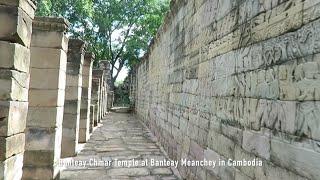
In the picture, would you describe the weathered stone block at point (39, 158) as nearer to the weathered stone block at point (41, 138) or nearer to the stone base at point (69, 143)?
the weathered stone block at point (41, 138)

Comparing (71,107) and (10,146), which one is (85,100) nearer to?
(71,107)

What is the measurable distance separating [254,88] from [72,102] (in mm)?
5128

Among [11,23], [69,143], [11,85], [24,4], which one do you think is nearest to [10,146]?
[11,85]

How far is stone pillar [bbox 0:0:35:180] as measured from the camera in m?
3.07

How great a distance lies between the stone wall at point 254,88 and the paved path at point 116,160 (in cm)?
88

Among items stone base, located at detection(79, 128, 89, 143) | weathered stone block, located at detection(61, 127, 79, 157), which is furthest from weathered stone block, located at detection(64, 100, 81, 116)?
stone base, located at detection(79, 128, 89, 143)

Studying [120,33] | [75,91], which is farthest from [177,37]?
[120,33]

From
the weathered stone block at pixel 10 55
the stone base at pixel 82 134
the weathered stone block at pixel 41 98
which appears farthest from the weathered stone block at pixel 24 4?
the stone base at pixel 82 134

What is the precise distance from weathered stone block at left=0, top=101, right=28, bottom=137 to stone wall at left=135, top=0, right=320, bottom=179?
217cm

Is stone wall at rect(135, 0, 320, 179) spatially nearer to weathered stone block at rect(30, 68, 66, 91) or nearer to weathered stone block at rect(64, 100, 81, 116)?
weathered stone block at rect(30, 68, 66, 91)

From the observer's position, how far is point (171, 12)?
8.05 m

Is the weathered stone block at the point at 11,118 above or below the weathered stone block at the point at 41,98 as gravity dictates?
below

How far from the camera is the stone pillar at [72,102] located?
23.7 ft

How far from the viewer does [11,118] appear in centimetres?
316
